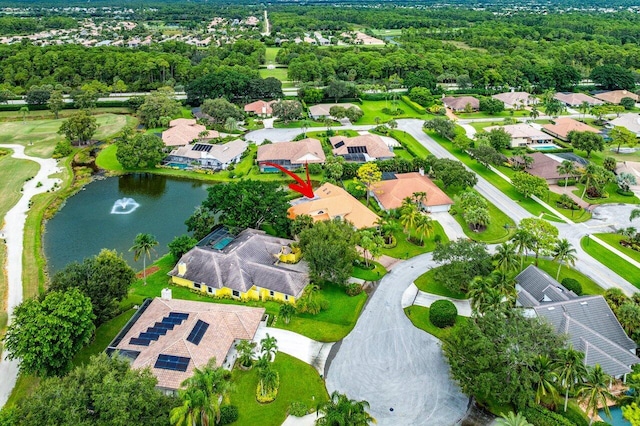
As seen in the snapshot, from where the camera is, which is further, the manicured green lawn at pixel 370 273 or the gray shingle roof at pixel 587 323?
the manicured green lawn at pixel 370 273

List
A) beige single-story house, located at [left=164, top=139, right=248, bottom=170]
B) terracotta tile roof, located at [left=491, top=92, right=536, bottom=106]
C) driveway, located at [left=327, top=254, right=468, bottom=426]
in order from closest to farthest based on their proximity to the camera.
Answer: driveway, located at [left=327, top=254, right=468, bottom=426]
beige single-story house, located at [left=164, top=139, right=248, bottom=170]
terracotta tile roof, located at [left=491, top=92, right=536, bottom=106]

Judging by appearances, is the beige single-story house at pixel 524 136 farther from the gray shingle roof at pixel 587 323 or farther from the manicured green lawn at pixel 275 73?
the manicured green lawn at pixel 275 73

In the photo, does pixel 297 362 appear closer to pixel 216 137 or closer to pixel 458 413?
pixel 458 413

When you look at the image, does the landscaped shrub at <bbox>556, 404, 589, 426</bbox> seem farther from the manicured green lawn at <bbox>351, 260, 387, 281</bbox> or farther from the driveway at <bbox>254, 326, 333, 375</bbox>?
the manicured green lawn at <bbox>351, 260, 387, 281</bbox>

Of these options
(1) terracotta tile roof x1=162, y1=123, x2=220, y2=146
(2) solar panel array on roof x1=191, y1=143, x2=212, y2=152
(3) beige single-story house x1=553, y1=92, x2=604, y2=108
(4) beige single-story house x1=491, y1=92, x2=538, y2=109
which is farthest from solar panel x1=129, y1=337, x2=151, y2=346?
(3) beige single-story house x1=553, y1=92, x2=604, y2=108

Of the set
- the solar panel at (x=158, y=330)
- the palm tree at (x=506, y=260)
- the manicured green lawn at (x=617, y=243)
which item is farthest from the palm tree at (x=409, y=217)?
the solar panel at (x=158, y=330)

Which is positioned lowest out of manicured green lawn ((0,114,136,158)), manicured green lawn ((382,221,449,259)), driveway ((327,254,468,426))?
manicured green lawn ((0,114,136,158))

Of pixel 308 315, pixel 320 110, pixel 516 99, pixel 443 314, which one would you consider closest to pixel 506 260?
pixel 443 314
